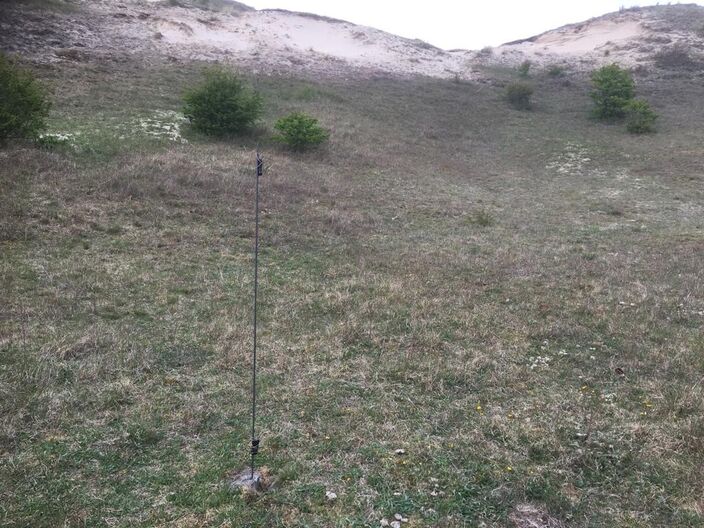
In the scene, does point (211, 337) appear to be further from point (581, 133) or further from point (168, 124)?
point (581, 133)

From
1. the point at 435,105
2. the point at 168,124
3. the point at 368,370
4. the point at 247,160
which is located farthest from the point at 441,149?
the point at 368,370

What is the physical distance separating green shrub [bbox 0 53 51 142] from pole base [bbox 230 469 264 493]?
45.8 feet

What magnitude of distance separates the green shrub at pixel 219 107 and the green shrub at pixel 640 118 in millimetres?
22385

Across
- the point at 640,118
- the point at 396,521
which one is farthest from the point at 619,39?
the point at 396,521

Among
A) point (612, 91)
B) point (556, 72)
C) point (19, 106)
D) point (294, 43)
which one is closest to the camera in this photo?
point (19, 106)

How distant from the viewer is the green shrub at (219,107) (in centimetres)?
1986

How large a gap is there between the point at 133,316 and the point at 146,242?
335cm

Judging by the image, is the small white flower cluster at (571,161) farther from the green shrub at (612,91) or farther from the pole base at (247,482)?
the pole base at (247,482)

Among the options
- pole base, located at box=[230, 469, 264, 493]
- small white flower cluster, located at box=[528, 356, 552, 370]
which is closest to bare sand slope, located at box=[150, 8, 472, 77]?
small white flower cluster, located at box=[528, 356, 552, 370]

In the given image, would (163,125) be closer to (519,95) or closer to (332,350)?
(332,350)

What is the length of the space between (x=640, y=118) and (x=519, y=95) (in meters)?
7.99

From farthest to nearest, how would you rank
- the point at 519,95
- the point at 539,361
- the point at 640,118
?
1. the point at 519,95
2. the point at 640,118
3. the point at 539,361

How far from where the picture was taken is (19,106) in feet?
46.0

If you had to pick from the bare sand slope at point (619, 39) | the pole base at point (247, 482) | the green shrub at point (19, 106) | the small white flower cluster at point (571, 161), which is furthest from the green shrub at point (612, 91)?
the pole base at point (247, 482)
